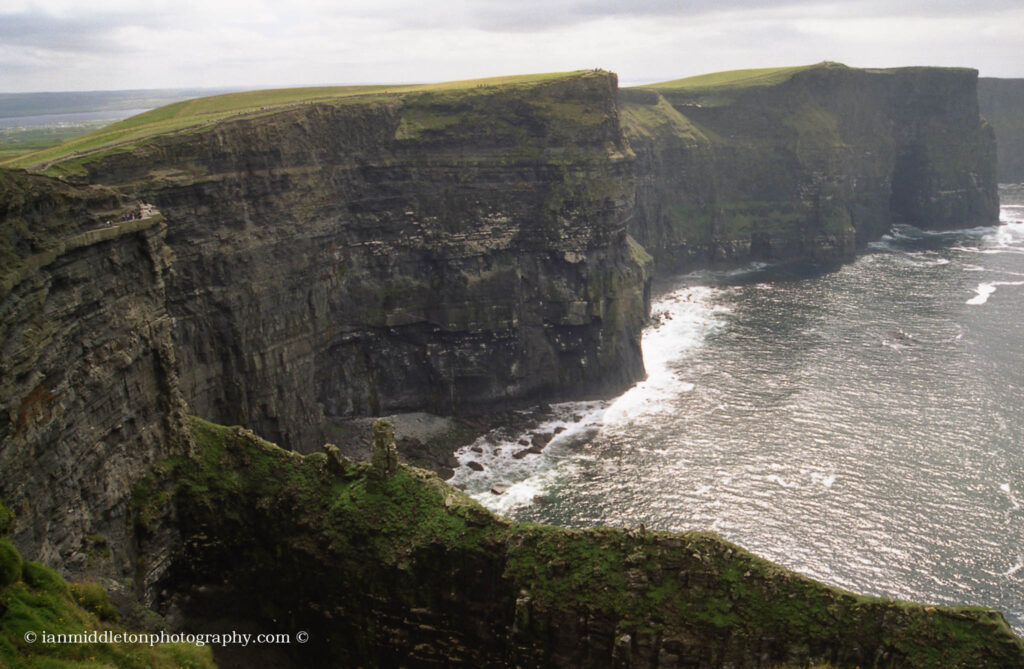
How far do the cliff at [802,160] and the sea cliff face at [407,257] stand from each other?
178 feet

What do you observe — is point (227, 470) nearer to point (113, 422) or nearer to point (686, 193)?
point (113, 422)

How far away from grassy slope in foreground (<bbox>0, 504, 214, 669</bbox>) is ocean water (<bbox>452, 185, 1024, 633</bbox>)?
39988mm

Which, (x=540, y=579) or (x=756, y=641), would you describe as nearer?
(x=756, y=641)

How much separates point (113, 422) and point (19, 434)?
7.98 metres

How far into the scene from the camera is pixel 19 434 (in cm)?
3134

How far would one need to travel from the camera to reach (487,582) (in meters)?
37.7

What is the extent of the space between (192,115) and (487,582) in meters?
62.1

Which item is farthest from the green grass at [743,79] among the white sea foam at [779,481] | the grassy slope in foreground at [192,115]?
the white sea foam at [779,481]

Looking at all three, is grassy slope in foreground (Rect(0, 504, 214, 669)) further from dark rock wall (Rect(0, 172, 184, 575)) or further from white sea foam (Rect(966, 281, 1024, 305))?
white sea foam (Rect(966, 281, 1024, 305))

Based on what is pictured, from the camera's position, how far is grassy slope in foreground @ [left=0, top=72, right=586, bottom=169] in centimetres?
6251

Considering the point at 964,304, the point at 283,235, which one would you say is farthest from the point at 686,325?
the point at 283,235

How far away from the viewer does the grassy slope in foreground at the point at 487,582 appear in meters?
32.5

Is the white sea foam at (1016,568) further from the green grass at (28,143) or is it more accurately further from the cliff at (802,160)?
the cliff at (802,160)

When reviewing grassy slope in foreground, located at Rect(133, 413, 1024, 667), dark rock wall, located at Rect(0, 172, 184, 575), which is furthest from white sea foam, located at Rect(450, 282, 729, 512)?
dark rock wall, located at Rect(0, 172, 184, 575)
